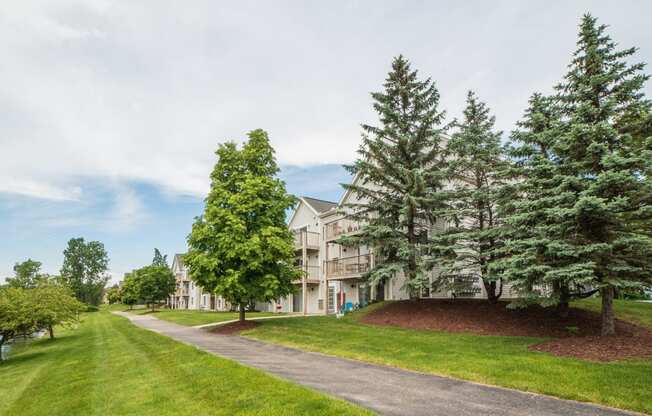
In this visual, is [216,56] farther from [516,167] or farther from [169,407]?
[169,407]

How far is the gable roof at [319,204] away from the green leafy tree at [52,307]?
19152 mm

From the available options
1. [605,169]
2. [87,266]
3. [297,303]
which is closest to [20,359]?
[297,303]

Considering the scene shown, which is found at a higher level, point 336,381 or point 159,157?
point 159,157

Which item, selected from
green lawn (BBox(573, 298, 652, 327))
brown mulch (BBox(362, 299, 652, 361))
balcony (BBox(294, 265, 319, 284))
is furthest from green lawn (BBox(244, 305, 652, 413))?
balcony (BBox(294, 265, 319, 284))

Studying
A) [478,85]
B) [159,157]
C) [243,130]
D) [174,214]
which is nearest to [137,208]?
[174,214]

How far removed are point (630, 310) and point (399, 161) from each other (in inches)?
465

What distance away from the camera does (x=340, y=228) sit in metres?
28.4

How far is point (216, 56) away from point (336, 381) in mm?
14453

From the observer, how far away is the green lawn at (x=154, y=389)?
623 cm

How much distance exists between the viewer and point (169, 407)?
6.73 metres

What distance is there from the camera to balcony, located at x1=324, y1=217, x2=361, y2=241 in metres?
27.1

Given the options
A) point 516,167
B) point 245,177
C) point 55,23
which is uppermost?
point 55,23

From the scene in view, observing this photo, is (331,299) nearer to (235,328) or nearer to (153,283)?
(235,328)

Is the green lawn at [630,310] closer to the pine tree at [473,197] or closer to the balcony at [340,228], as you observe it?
the pine tree at [473,197]
